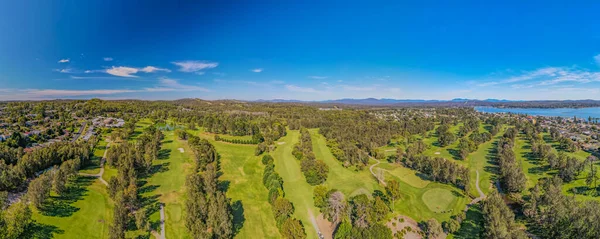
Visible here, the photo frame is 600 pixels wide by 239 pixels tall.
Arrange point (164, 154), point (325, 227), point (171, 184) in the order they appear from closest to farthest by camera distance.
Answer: point (325, 227) < point (171, 184) < point (164, 154)

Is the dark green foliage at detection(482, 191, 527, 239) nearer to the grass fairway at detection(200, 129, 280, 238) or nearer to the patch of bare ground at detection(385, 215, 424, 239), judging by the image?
the patch of bare ground at detection(385, 215, 424, 239)

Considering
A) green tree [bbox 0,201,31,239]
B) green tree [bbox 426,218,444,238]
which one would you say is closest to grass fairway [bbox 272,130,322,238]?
green tree [bbox 426,218,444,238]

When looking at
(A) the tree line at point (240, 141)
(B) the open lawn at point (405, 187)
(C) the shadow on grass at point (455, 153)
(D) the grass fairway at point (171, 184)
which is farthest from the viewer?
(A) the tree line at point (240, 141)

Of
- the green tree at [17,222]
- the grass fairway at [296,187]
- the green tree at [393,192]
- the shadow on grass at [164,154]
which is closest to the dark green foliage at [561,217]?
the green tree at [393,192]

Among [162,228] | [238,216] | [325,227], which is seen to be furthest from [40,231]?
[325,227]

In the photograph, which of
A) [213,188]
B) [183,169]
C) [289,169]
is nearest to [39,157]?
[183,169]

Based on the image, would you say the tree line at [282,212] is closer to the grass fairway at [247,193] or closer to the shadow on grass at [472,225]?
the grass fairway at [247,193]

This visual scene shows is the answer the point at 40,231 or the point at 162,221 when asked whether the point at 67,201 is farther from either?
the point at 162,221
